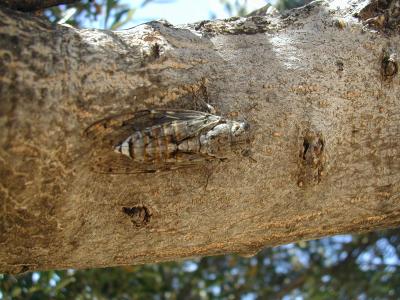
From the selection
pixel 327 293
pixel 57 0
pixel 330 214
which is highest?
pixel 57 0

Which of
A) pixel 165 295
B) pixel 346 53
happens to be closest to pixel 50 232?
pixel 346 53

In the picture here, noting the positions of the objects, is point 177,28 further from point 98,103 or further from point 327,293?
point 327,293

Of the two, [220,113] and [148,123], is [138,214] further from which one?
[220,113]

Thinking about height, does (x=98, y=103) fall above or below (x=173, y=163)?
above

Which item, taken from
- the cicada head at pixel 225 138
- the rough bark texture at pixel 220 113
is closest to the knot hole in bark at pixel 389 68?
the rough bark texture at pixel 220 113

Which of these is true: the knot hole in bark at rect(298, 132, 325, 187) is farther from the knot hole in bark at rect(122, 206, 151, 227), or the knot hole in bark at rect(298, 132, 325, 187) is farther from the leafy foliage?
the leafy foliage

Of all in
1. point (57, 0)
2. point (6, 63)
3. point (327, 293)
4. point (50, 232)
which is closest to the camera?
point (6, 63)

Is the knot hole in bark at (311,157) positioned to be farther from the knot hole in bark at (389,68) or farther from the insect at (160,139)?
the knot hole in bark at (389,68)
